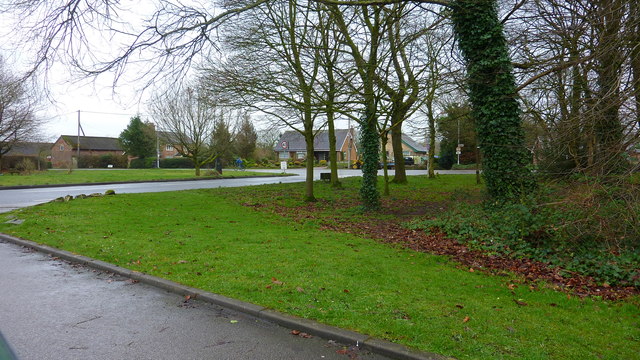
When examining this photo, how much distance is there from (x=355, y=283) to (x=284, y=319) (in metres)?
1.56

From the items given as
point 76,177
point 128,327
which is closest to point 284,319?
point 128,327

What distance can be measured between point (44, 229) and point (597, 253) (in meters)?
11.9

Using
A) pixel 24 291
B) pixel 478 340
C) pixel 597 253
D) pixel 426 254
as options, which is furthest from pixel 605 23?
pixel 24 291

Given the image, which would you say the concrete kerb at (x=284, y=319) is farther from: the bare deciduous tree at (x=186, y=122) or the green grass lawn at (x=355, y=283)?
the bare deciduous tree at (x=186, y=122)

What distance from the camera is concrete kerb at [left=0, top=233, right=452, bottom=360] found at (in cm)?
376

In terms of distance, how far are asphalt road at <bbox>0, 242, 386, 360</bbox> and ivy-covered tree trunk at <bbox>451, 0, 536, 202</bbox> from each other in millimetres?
7574

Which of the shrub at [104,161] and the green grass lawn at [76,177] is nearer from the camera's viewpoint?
the green grass lawn at [76,177]

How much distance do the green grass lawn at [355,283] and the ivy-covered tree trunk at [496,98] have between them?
364cm

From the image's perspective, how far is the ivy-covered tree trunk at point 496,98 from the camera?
9.73 meters

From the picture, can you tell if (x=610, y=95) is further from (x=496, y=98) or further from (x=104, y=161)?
(x=104, y=161)

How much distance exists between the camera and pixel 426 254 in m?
7.90

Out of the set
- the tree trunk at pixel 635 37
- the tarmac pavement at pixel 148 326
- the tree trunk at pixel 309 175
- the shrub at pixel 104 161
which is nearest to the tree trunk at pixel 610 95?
the tree trunk at pixel 635 37

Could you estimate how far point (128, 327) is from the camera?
4.44 meters

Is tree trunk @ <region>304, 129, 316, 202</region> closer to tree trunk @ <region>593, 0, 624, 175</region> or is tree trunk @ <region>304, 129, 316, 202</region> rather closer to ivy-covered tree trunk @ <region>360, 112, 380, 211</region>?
ivy-covered tree trunk @ <region>360, 112, 380, 211</region>
